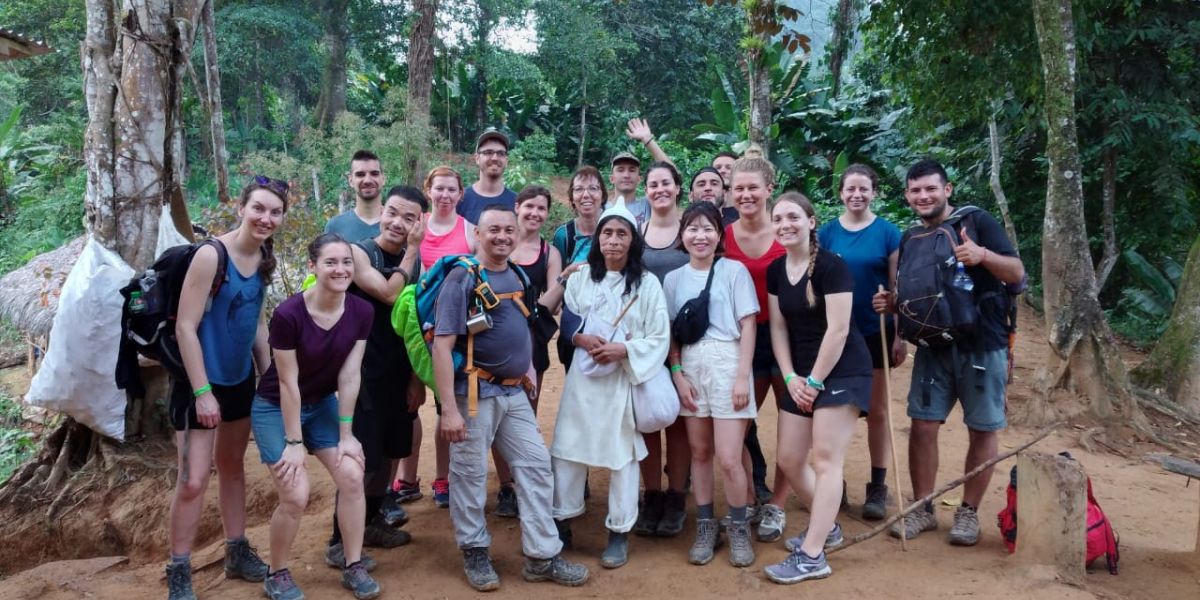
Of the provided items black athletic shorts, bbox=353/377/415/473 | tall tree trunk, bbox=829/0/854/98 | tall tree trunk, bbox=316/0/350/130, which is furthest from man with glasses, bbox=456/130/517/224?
tall tree trunk, bbox=316/0/350/130

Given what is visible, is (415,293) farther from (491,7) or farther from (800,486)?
(491,7)

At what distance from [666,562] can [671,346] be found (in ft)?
3.54

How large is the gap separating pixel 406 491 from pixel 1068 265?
5.47 m

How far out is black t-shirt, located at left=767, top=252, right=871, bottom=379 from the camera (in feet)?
11.5

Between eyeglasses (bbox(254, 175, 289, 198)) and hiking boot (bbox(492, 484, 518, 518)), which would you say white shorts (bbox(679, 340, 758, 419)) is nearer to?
hiking boot (bbox(492, 484, 518, 518))

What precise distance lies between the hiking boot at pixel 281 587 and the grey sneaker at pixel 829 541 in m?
2.28

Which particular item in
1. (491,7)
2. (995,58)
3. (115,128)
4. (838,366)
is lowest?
(838,366)

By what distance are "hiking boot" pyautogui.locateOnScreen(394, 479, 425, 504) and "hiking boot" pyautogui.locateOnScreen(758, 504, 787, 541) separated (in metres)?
2.02

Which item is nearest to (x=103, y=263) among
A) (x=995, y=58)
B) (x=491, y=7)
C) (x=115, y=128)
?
(x=115, y=128)

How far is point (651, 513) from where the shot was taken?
412 centimetres

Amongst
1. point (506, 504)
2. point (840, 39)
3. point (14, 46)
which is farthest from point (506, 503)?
point (840, 39)

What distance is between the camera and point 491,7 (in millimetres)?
17203

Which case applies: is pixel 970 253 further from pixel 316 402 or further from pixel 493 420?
pixel 316 402

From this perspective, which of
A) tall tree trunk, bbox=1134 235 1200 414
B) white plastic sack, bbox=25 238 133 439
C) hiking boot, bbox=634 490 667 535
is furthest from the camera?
tall tree trunk, bbox=1134 235 1200 414
